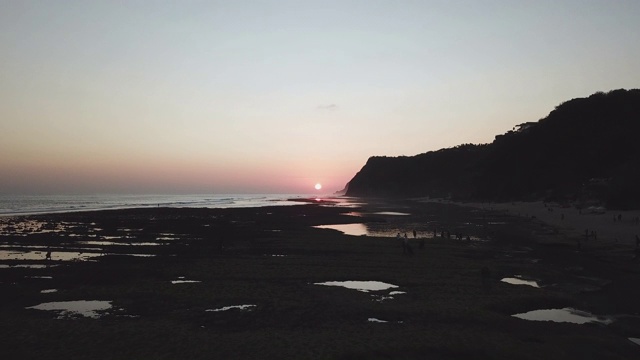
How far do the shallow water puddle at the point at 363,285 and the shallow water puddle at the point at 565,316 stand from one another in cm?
681

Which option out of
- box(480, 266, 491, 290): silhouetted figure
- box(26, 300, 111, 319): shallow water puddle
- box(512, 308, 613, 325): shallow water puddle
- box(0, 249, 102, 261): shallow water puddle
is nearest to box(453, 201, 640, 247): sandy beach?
box(480, 266, 491, 290): silhouetted figure

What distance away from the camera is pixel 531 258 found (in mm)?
30328

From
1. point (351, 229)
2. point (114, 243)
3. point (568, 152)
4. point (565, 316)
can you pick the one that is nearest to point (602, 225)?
point (351, 229)

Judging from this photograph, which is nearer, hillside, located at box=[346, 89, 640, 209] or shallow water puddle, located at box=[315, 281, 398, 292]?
shallow water puddle, located at box=[315, 281, 398, 292]

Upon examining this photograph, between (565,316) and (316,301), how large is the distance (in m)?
10.2

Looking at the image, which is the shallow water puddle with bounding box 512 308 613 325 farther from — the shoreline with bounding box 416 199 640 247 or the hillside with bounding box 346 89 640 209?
the hillside with bounding box 346 89 640 209

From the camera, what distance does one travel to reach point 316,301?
19.0 m

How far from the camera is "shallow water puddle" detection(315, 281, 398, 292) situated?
21.8 metres

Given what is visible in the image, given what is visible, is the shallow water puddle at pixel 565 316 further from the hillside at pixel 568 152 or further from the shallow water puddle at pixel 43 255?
the hillside at pixel 568 152

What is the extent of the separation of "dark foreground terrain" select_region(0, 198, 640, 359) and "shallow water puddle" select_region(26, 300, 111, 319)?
0.41m

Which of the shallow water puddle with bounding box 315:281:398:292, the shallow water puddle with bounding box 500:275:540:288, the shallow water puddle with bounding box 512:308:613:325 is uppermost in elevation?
the shallow water puddle with bounding box 315:281:398:292

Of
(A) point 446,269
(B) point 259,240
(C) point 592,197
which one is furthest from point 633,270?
(C) point 592,197

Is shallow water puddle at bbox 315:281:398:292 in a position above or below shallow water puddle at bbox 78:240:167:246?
below

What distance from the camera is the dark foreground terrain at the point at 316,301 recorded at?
43.7 feet
